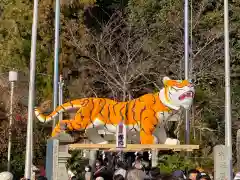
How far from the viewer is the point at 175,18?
76.6 feet

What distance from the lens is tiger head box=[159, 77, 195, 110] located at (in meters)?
13.7

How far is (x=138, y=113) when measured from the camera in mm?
14258

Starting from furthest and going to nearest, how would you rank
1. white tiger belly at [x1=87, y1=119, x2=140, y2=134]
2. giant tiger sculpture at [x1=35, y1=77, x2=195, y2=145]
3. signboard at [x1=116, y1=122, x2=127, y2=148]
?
white tiger belly at [x1=87, y1=119, x2=140, y2=134] → giant tiger sculpture at [x1=35, y1=77, x2=195, y2=145] → signboard at [x1=116, y1=122, x2=127, y2=148]

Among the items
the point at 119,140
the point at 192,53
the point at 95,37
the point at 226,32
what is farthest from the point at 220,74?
the point at 119,140

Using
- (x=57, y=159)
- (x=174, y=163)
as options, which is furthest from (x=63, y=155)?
(x=174, y=163)

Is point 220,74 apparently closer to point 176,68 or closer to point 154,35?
point 176,68

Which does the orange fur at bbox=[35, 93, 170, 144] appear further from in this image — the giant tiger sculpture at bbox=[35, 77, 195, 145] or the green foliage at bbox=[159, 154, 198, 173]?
the green foliage at bbox=[159, 154, 198, 173]

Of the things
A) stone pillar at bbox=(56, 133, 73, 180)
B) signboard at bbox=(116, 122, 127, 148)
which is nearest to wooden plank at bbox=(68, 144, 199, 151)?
stone pillar at bbox=(56, 133, 73, 180)

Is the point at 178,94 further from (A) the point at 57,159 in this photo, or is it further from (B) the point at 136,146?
(A) the point at 57,159

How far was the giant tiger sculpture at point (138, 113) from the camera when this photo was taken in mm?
13852

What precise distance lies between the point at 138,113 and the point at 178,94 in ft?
3.80

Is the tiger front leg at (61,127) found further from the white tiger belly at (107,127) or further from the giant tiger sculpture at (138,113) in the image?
the white tiger belly at (107,127)

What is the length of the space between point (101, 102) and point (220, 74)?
936cm

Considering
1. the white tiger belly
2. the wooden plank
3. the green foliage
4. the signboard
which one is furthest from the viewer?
the green foliage
